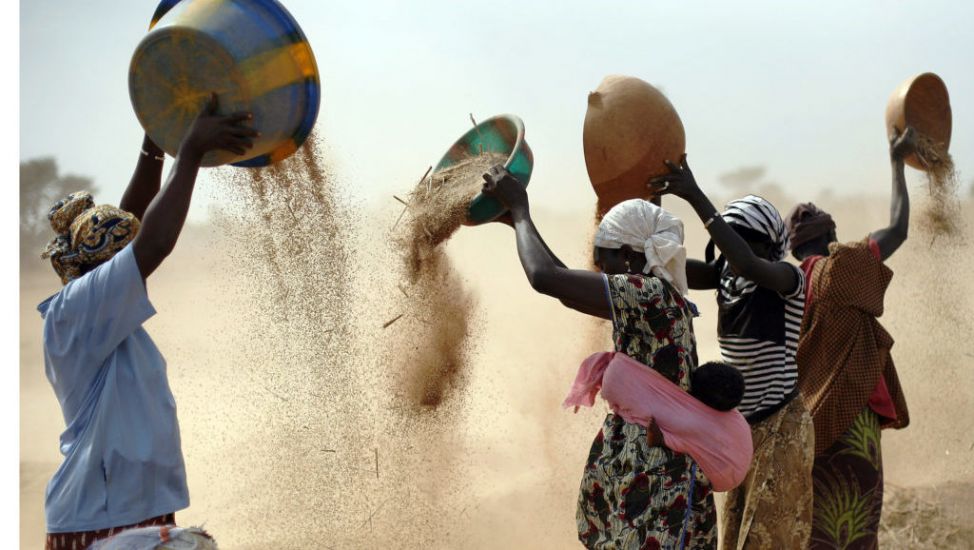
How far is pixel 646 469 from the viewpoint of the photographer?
2.69 m

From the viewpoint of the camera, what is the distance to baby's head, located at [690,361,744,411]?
2.70 meters

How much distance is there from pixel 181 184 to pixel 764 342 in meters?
2.05

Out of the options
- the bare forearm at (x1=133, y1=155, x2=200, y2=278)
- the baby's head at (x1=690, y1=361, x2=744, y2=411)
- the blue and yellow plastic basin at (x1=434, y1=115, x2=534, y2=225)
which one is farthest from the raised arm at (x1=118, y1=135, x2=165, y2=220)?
the baby's head at (x1=690, y1=361, x2=744, y2=411)

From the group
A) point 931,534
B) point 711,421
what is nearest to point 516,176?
point 711,421

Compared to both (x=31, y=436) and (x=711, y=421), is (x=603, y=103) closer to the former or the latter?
(x=711, y=421)

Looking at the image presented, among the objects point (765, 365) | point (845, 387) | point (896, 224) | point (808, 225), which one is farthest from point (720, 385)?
point (896, 224)

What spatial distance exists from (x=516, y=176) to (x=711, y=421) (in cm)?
110

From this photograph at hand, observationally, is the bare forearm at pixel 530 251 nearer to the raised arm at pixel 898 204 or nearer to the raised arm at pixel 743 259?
the raised arm at pixel 743 259

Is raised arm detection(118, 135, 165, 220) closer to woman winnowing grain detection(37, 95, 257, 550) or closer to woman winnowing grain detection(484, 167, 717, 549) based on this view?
woman winnowing grain detection(37, 95, 257, 550)

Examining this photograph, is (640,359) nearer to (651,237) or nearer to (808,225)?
(651,237)

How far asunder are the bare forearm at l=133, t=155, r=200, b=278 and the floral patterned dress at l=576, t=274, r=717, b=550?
114 cm

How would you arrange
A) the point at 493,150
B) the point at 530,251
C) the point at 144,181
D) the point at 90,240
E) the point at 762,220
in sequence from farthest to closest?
1. the point at 493,150
2. the point at 762,220
3. the point at 144,181
4. the point at 530,251
5. the point at 90,240

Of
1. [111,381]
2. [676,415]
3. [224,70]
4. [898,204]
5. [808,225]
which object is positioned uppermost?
[224,70]

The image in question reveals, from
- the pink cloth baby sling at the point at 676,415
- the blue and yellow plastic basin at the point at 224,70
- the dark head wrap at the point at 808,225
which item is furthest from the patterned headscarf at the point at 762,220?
the blue and yellow plastic basin at the point at 224,70
